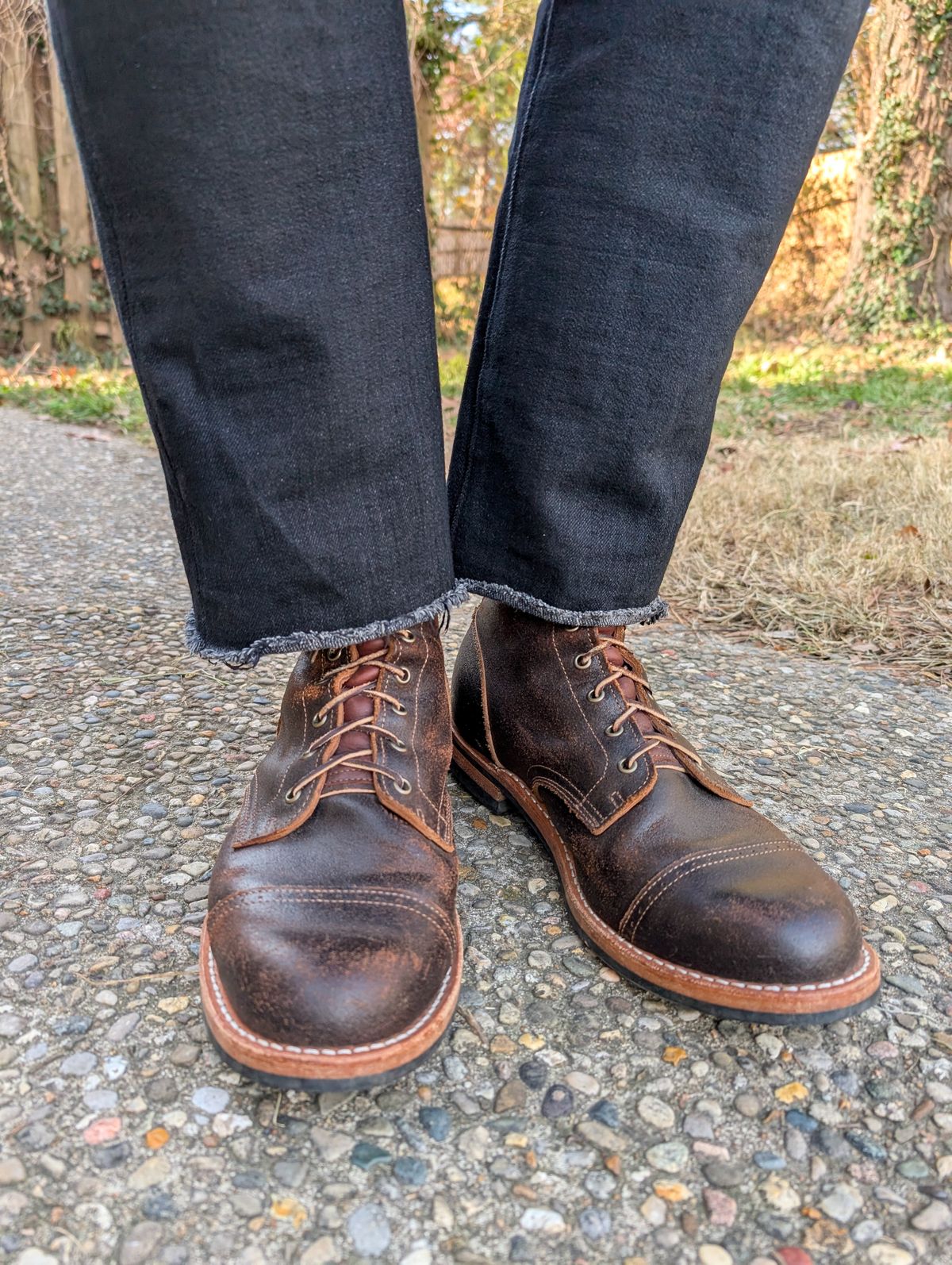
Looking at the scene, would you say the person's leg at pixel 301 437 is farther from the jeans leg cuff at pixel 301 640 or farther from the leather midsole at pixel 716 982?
the leather midsole at pixel 716 982

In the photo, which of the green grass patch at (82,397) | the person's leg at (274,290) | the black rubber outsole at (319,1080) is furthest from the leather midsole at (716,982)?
the green grass patch at (82,397)

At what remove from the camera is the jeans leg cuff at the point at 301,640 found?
1.03m

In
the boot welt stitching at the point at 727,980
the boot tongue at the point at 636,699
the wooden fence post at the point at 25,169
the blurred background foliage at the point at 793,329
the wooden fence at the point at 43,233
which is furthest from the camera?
the wooden fence at the point at 43,233

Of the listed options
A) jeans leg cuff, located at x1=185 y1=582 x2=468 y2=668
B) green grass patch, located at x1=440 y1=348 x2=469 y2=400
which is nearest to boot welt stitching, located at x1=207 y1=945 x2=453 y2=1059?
jeans leg cuff, located at x1=185 y1=582 x2=468 y2=668

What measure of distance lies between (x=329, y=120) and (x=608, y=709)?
679 millimetres

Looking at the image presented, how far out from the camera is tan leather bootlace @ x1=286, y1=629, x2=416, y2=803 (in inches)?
40.8

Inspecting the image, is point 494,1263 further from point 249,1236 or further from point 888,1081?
point 888,1081

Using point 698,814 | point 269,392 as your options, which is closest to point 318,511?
point 269,392

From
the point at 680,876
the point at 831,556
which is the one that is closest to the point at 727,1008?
the point at 680,876

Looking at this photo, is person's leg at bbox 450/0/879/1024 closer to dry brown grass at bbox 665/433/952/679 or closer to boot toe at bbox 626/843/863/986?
boot toe at bbox 626/843/863/986

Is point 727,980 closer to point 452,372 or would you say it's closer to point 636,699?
point 636,699

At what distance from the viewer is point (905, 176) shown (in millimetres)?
6867

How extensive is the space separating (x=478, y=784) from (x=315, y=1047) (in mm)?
558

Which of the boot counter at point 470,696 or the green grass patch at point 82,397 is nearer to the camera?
the boot counter at point 470,696
